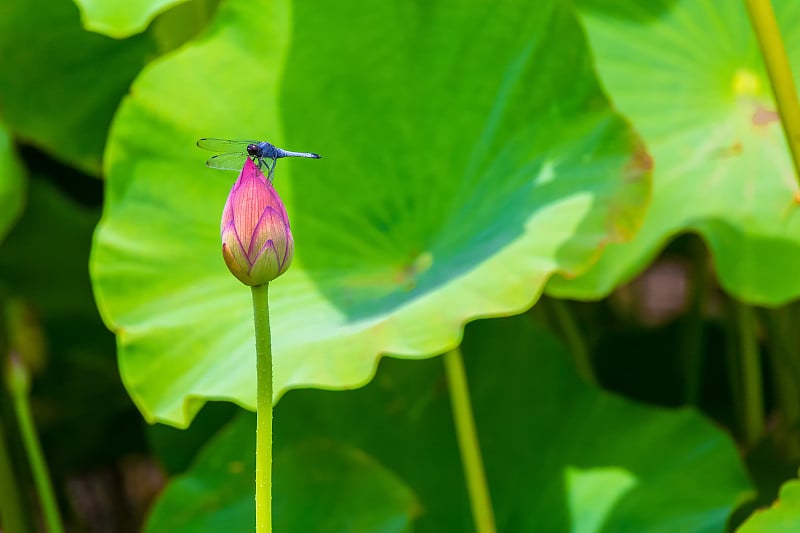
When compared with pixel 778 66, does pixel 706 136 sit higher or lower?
lower

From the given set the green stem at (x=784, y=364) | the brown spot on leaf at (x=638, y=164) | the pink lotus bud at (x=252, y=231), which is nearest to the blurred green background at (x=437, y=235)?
the brown spot on leaf at (x=638, y=164)

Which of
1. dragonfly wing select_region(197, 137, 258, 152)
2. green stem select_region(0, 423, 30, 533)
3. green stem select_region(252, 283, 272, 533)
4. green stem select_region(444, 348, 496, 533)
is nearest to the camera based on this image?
green stem select_region(252, 283, 272, 533)

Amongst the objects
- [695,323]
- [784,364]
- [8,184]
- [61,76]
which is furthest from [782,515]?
[61,76]

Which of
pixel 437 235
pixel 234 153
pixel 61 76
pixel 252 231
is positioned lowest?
pixel 61 76

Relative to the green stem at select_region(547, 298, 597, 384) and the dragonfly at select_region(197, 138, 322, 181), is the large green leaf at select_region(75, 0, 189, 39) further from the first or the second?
the green stem at select_region(547, 298, 597, 384)

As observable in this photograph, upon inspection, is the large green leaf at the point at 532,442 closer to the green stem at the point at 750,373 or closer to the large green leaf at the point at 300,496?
the large green leaf at the point at 300,496

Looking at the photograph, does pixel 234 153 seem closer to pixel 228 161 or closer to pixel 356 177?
pixel 228 161

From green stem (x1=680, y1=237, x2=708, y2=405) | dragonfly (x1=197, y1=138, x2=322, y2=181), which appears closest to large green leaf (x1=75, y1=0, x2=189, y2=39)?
dragonfly (x1=197, y1=138, x2=322, y2=181)
